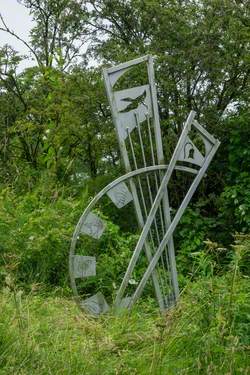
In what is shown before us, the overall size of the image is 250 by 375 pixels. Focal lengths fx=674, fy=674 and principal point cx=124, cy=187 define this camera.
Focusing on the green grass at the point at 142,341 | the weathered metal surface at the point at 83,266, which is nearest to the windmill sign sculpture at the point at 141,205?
the weathered metal surface at the point at 83,266

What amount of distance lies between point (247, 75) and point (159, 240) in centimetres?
312

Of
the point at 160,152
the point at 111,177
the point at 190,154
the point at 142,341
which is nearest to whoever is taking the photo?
the point at 142,341

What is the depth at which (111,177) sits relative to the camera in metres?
7.82

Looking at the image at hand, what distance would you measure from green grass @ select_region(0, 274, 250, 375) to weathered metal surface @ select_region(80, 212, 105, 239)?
80 cm

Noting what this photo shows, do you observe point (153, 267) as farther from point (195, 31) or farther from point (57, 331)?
point (195, 31)

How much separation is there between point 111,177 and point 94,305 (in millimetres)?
3618

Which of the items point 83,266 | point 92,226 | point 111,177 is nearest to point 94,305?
point 83,266

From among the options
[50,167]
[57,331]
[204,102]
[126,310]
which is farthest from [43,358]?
[50,167]

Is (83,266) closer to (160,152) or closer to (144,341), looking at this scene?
(160,152)

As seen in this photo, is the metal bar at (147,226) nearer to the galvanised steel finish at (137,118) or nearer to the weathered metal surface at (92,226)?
the galvanised steel finish at (137,118)

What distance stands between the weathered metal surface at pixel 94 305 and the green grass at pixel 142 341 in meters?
0.59

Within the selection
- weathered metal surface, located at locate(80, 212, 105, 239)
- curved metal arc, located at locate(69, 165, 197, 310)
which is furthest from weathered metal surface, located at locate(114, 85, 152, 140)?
weathered metal surface, located at locate(80, 212, 105, 239)

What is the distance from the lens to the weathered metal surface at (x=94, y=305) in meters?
4.29

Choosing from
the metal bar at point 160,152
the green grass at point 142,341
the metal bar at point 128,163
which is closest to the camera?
the green grass at point 142,341
